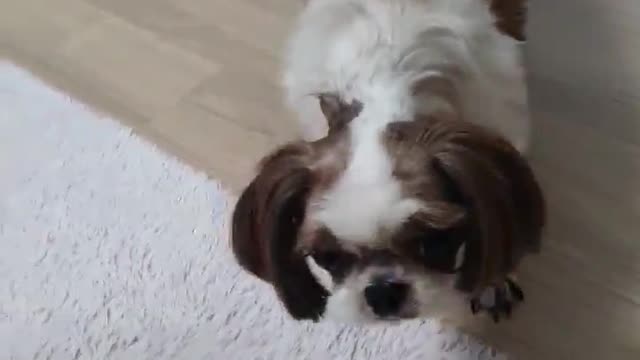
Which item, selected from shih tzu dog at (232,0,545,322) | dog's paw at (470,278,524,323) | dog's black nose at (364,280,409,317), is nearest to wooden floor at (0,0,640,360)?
dog's paw at (470,278,524,323)

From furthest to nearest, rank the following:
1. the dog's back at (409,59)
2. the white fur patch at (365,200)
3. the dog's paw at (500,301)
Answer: the dog's paw at (500,301)
the dog's back at (409,59)
the white fur patch at (365,200)

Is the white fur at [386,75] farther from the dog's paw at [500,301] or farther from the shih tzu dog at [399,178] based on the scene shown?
the dog's paw at [500,301]

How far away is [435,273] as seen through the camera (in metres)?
1.20

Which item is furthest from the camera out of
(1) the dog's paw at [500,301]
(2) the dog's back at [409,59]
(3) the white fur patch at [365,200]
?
(1) the dog's paw at [500,301]

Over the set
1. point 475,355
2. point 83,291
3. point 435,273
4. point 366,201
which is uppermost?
point 366,201

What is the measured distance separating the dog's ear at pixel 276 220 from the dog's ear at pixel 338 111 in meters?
0.05

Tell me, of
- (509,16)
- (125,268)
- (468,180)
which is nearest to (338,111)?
(468,180)

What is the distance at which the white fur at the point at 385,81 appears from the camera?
1.13 meters

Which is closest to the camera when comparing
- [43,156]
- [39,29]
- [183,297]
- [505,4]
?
[505,4]

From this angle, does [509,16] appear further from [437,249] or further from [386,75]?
[437,249]

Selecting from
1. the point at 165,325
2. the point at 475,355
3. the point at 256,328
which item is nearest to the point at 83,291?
the point at 165,325

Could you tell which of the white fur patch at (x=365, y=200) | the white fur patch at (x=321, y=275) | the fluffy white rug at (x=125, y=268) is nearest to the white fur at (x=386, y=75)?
the white fur patch at (x=365, y=200)

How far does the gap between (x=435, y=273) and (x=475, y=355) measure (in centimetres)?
25

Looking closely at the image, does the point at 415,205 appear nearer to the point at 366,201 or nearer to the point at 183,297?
the point at 366,201
